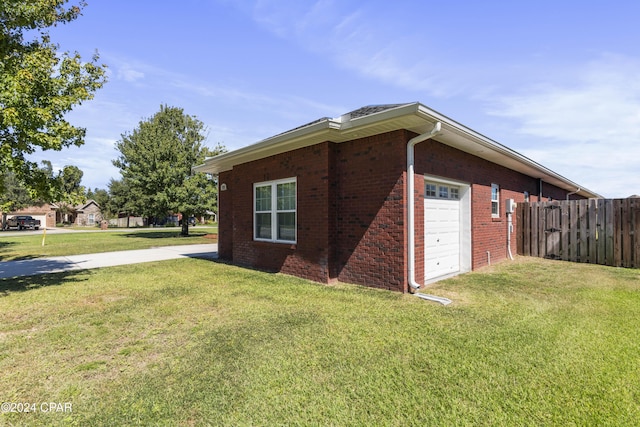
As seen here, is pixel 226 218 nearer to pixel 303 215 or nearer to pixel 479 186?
pixel 303 215

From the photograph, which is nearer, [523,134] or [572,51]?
[572,51]

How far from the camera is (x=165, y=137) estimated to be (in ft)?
71.1

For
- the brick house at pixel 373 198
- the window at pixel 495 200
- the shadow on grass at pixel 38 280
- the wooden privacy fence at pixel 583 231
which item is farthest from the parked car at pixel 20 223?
the wooden privacy fence at pixel 583 231

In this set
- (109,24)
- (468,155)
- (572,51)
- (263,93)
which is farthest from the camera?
(263,93)

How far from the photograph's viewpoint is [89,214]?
5344 centimetres

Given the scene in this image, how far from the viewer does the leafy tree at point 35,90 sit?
589 centimetres

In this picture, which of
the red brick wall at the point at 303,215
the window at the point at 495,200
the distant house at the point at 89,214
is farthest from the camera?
the distant house at the point at 89,214

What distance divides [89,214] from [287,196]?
60709mm

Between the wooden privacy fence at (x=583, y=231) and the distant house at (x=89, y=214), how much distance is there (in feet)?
205

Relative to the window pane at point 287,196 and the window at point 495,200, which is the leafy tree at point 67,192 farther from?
the window at point 495,200

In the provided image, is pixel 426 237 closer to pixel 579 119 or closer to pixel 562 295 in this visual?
pixel 562 295

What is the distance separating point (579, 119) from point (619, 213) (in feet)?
12.4

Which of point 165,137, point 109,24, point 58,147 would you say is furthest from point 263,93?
point 165,137

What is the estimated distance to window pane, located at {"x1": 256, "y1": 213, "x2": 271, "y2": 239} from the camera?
28.6ft
